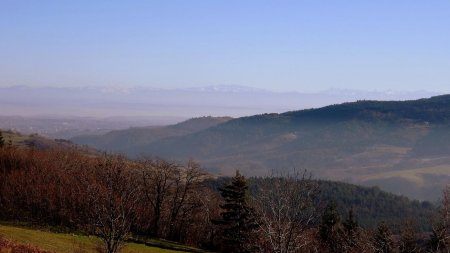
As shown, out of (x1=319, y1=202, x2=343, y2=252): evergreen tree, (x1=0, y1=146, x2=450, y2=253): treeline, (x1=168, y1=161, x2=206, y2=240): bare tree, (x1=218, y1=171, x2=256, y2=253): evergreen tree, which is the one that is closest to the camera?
(x1=0, y1=146, x2=450, y2=253): treeline

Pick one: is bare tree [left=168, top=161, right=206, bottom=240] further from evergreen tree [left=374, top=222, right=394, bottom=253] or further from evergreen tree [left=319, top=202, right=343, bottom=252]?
evergreen tree [left=374, top=222, right=394, bottom=253]

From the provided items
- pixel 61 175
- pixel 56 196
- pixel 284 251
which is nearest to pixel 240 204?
pixel 56 196

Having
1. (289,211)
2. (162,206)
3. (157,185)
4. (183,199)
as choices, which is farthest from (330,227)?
(289,211)

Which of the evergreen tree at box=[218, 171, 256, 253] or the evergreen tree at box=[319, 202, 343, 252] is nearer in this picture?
the evergreen tree at box=[218, 171, 256, 253]

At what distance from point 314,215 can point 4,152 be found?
6636 centimetres

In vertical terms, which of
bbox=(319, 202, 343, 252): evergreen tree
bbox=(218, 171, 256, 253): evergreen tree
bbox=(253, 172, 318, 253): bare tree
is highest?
bbox=(253, 172, 318, 253): bare tree

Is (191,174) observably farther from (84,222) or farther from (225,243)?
(84,222)

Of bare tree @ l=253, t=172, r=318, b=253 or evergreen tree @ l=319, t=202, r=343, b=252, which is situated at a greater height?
bare tree @ l=253, t=172, r=318, b=253

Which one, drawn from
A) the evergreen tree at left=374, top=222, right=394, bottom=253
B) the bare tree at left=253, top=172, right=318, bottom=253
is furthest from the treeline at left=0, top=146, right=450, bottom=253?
the bare tree at left=253, top=172, right=318, bottom=253

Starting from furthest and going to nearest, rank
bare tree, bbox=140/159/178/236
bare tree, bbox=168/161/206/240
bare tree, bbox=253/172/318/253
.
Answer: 1. bare tree, bbox=140/159/178/236
2. bare tree, bbox=168/161/206/240
3. bare tree, bbox=253/172/318/253

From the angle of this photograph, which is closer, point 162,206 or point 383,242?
point 383,242

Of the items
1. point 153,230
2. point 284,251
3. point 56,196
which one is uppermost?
point 284,251

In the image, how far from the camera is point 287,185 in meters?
21.9

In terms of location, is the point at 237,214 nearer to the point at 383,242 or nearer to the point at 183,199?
the point at 183,199
